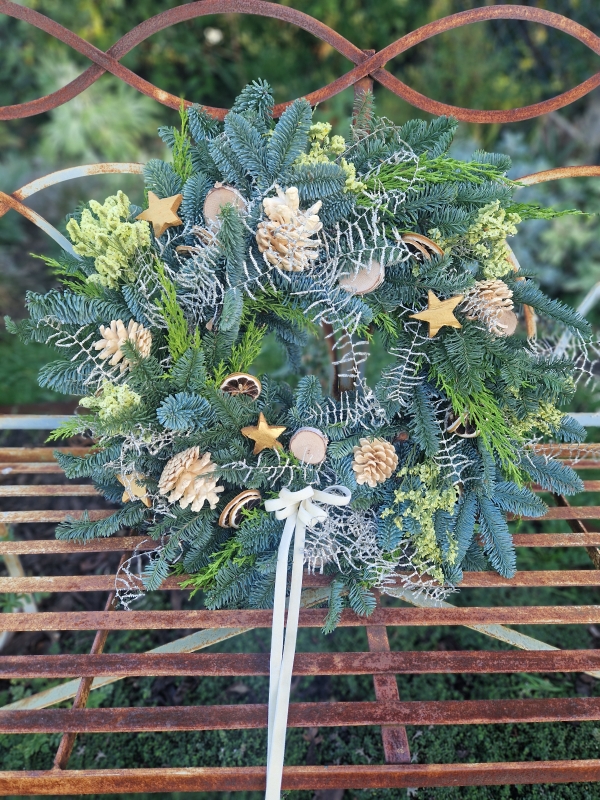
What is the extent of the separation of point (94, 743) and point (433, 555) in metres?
0.97

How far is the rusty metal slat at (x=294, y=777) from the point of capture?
0.94 m

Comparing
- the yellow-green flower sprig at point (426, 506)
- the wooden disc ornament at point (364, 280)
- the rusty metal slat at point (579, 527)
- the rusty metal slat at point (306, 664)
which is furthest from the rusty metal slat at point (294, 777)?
the wooden disc ornament at point (364, 280)

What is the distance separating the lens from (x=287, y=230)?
39.1 inches

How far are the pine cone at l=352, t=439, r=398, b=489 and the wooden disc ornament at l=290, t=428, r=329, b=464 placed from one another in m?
0.06

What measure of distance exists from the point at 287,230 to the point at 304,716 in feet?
2.55

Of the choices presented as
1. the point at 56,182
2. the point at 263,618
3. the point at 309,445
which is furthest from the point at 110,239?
the point at 263,618

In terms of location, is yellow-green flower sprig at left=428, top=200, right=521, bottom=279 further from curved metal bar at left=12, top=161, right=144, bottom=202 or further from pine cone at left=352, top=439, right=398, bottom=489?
curved metal bar at left=12, top=161, right=144, bottom=202

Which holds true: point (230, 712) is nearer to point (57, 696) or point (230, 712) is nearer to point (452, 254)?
point (57, 696)

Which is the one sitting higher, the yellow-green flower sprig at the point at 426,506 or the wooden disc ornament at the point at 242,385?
the wooden disc ornament at the point at 242,385

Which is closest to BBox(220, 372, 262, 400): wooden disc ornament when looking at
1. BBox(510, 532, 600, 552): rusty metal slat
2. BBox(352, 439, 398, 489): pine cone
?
BBox(352, 439, 398, 489): pine cone

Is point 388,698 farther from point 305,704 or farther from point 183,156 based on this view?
point 183,156

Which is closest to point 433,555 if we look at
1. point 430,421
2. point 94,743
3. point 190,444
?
point 430,421

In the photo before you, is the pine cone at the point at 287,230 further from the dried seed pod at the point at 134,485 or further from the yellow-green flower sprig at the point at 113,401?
the dried seed pod at the point at 134,485

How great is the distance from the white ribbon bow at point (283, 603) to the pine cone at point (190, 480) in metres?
0.11
